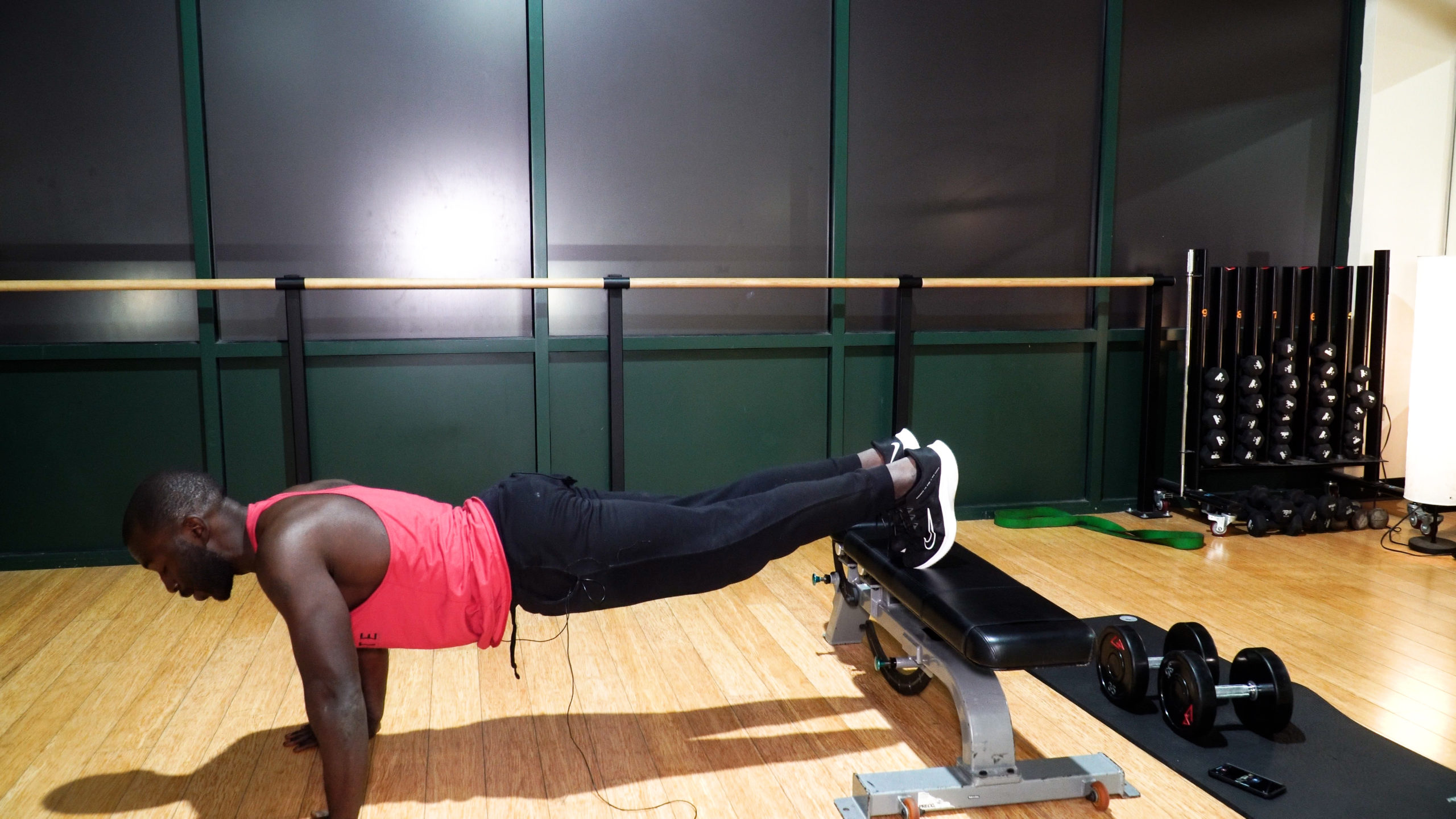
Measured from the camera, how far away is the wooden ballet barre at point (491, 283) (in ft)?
10.1

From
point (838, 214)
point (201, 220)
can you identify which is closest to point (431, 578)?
point (201, 220)

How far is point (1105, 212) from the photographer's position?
4.15 m

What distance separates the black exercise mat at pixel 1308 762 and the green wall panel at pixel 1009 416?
6.08 feet

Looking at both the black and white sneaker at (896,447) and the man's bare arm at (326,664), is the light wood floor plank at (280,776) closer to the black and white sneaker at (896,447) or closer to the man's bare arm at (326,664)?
the man's bare arm at (326,664)

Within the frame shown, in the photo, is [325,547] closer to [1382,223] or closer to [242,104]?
[242,104]

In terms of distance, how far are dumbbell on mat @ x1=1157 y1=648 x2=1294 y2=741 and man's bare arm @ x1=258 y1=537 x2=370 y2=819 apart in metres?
1.59

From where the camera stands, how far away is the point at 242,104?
137 inches

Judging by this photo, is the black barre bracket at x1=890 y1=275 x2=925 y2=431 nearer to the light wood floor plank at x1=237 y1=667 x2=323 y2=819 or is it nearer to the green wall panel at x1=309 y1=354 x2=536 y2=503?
the green wall panel at x1=309 y1=354 x2=536 y2=503

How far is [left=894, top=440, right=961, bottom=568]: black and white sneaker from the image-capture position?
2012mm

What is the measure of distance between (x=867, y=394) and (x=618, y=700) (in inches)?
79.2

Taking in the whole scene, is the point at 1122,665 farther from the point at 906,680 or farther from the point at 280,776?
the point at 280,776

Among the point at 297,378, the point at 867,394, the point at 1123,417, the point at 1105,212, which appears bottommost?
the point at 1123,417

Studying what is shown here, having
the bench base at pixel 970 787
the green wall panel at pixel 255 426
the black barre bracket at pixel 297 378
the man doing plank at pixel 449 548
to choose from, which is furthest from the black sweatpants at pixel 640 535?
the green wall panel at pixel 255 426

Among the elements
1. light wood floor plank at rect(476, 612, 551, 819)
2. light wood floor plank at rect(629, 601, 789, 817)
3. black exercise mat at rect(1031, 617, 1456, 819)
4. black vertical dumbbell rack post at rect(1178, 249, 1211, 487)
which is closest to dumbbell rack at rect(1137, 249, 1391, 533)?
black vertical dumbbell rack post at rect(1178, 249, 1211, 487)
